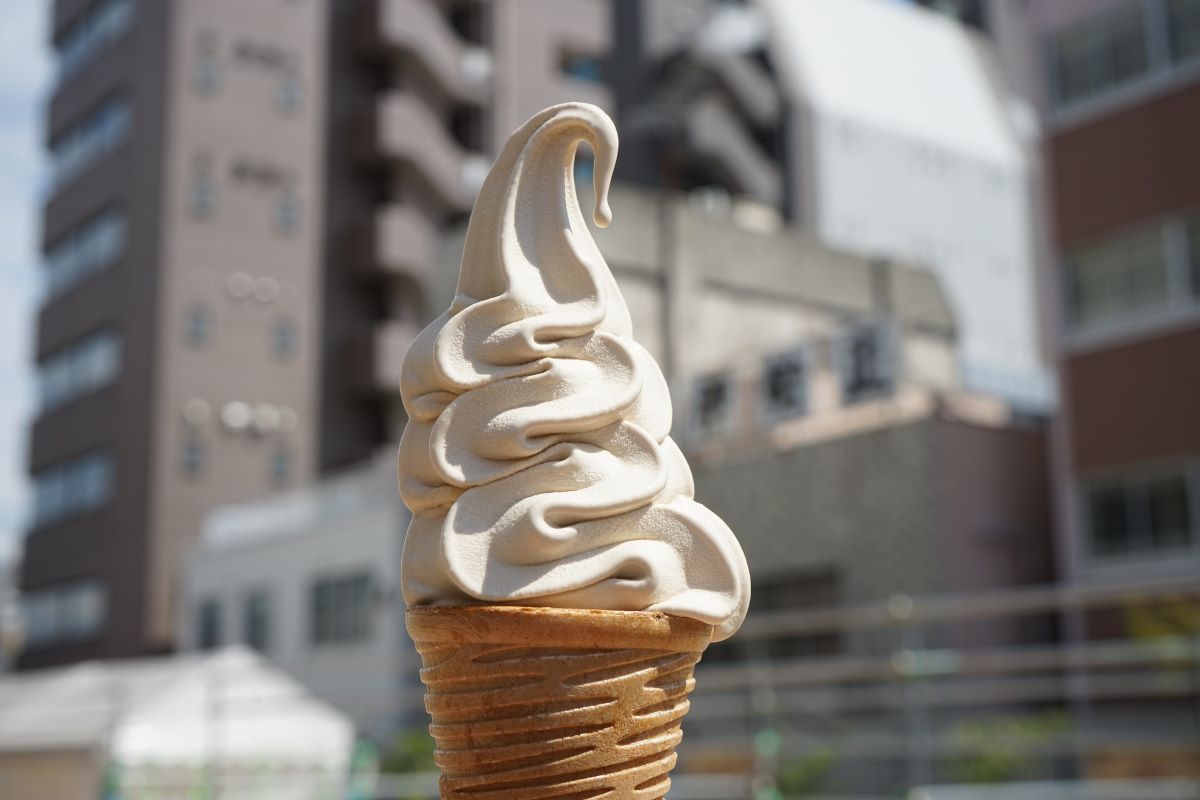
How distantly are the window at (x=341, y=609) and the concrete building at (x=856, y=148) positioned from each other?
12.9 meters

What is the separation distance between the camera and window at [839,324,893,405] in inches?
679

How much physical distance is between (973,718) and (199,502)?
21.2 m

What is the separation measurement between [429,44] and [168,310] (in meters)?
9.72

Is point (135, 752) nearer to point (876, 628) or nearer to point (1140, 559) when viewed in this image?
point (876, 628)

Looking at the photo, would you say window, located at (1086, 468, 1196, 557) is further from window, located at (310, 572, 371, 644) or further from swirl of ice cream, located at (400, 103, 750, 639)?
window, located at (310, 572, 371, 644)

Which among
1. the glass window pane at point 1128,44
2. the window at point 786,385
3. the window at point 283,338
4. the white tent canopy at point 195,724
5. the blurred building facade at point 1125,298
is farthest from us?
the window at point 283,338

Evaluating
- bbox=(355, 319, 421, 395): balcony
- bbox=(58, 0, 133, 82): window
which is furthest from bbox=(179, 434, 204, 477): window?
bbox=(58, 0, 133, 82): window

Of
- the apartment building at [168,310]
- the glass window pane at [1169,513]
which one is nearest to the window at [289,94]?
the apartment building at [168,310]

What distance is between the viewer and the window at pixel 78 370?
109 ft

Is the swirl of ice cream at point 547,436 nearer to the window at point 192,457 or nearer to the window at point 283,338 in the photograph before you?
the window at point 192,457

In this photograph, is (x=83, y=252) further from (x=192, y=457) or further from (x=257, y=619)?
(x=257, y=619)

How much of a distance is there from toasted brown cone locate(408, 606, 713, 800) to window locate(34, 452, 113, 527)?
3145 cm

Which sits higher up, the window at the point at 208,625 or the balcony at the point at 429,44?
the balcony at the point at 429,44

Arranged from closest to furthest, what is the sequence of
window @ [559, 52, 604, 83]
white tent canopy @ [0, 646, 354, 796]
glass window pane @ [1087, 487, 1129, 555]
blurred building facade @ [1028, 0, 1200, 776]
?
white tent canopy @ [0, 646, 354, 796] → blurred building facade @ [1028, 0, 1200, 776] → glass window pane @ [1087, 487, 1129, 555] → window @ [559, 52, 604, 83]
